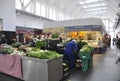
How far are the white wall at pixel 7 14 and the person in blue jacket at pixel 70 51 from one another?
6415mm

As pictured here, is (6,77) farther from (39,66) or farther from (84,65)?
(84,65)

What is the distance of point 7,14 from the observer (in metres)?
11.3

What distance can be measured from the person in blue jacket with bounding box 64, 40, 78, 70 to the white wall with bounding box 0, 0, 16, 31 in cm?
641

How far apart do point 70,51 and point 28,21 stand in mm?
10533

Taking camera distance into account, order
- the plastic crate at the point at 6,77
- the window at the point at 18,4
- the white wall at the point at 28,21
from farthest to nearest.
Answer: the white wall at the point at 28,21, the window at the point at 18,4, the plastic crate at the point at 6,77

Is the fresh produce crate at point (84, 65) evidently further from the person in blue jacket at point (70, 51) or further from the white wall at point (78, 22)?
the white wall at point (78, 22)

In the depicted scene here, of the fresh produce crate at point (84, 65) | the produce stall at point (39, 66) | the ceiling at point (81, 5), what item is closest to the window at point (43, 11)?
the ceiling at point (81, 5)

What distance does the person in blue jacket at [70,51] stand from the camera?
6.43m

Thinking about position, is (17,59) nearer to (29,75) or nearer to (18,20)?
(29,75)

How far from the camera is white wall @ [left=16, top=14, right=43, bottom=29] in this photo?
46.9ft

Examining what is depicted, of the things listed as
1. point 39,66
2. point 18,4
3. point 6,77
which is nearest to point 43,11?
point 18,4

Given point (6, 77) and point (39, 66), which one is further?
point (6, 77)

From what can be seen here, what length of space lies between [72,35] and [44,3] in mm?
8121

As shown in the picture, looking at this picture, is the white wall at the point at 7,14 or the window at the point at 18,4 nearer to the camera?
the white wall at the point at 7,14
